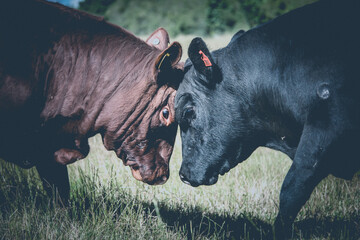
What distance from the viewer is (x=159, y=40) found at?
3439 millimetres

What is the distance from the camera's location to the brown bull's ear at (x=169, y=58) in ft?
9.05

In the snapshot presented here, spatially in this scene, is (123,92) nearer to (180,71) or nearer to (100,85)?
(100,85)

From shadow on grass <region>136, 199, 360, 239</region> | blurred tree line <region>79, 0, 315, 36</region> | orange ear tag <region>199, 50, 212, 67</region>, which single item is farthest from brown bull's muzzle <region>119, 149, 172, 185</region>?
blurred tree line <region>79, 0, 315, 36</region>

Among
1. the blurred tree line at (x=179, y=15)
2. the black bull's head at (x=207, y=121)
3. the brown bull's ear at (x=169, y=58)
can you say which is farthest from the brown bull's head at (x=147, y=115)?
the blurred tree line at (x=179, y=15)

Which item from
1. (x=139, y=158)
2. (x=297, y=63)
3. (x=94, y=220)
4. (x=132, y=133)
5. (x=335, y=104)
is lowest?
(x=94, y=220)

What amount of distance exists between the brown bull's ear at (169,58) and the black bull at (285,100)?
16 cm

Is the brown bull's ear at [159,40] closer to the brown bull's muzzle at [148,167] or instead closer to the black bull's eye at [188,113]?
the black bull's eye at [188,113]

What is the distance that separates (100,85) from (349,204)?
303 cm

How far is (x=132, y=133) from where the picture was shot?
296cm

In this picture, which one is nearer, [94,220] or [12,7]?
[12,7]

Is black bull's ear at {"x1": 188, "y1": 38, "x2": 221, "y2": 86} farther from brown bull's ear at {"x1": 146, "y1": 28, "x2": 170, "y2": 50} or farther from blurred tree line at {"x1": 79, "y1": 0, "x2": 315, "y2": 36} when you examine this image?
blurred tree line at {"x1": 79, "y1": 0, "x2": 315, "y2": 36}

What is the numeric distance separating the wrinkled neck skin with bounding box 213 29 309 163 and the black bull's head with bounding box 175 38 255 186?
2.0 inches

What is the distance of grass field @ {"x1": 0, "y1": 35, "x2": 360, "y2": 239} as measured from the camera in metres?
2.76

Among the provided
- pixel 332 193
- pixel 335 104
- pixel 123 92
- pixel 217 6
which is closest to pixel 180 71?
pixel 123 92
